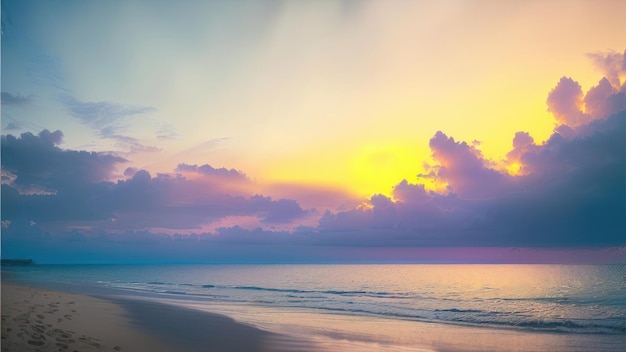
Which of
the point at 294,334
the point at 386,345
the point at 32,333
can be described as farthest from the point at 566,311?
the point at 32,333

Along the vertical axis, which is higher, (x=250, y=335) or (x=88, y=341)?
(x=88, y=341)

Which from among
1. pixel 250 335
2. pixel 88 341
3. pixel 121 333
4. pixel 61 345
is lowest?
pixel 250 335

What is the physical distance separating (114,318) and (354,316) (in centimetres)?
1842

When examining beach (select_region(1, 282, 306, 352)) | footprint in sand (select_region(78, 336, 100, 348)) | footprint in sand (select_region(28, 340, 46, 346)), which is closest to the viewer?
footprint in sand (select_region(28, 340, 46, 346))

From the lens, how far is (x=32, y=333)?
1670cm

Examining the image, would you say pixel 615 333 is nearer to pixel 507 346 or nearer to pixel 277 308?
pixel 507 346

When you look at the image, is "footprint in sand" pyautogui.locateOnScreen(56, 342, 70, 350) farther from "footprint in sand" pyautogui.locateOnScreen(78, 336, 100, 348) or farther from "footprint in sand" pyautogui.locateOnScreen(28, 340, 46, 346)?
"footprint in sand" pyautogui.locateOnScreen(78, 336, 100, 348)

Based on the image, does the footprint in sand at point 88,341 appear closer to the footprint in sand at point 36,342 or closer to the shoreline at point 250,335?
the shoreline at point 250,335

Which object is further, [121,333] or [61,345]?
[121,333]

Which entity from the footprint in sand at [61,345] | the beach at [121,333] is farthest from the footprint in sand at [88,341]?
the footprint in sand at [61,345]

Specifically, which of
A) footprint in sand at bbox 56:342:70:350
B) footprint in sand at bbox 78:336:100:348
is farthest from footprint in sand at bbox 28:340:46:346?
footprint in sand at bbox 78:336:100:348

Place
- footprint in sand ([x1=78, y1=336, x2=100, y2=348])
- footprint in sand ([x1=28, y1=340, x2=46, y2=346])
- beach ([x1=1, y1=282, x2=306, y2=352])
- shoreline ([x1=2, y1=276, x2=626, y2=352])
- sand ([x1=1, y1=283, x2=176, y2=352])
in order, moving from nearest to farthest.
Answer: footprint in sand ([x1=28, y1=340, x2=46, y2=346]), sand ([x1=1, y1=283, x2=176, y2=352]), beach ([x1=1, y1=282, x2=306, y2=352]), footprint in sand ([x1=78, y1=336, x2=100, y2=348]), shoreline ([x1=2, y1=276, x2=626, y2=352])

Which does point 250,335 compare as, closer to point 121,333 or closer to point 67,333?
point 121,333

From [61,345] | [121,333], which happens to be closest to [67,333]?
[121,333]
